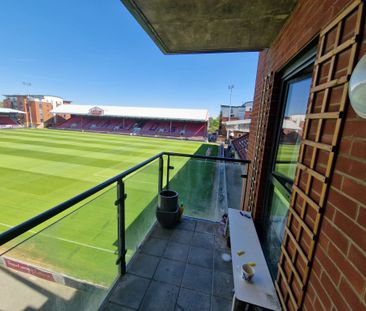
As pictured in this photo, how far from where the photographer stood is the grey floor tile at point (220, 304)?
65.6 inches

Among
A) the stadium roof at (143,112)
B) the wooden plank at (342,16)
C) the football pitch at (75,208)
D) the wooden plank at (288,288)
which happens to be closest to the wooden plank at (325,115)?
the wooden plank at (342,16)

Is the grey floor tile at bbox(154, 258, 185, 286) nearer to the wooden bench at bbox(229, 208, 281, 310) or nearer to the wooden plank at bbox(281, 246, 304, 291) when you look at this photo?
the wooden bench at bbox(229, 208, 281, 310)

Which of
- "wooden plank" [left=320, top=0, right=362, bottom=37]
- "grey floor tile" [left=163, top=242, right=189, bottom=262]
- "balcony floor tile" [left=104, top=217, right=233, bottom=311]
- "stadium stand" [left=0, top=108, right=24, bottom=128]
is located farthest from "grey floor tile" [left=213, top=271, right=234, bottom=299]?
"stadium stand" [left=0, top=108, right=24, bottom=128]

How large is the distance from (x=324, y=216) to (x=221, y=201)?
4.91 m

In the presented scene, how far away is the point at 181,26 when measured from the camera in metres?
1.95

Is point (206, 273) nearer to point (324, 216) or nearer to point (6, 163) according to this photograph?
point (324, 216)

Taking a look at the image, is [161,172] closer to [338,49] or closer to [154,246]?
[154,246]

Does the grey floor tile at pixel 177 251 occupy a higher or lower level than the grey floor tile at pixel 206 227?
higher

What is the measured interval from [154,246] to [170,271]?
1.44 feet

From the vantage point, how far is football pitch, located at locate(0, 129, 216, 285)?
131cm

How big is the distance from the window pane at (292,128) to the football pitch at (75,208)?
5.54 feet

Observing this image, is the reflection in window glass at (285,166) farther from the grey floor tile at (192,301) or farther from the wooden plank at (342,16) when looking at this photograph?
the grey floor tile at (192,301)

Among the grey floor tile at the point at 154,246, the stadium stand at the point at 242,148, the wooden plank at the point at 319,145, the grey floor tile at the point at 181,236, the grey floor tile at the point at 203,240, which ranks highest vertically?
the wooden plank at the point at 319,145

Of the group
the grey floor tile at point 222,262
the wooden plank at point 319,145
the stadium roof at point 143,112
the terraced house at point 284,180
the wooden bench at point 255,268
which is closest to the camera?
the terraced house at point 284,180
